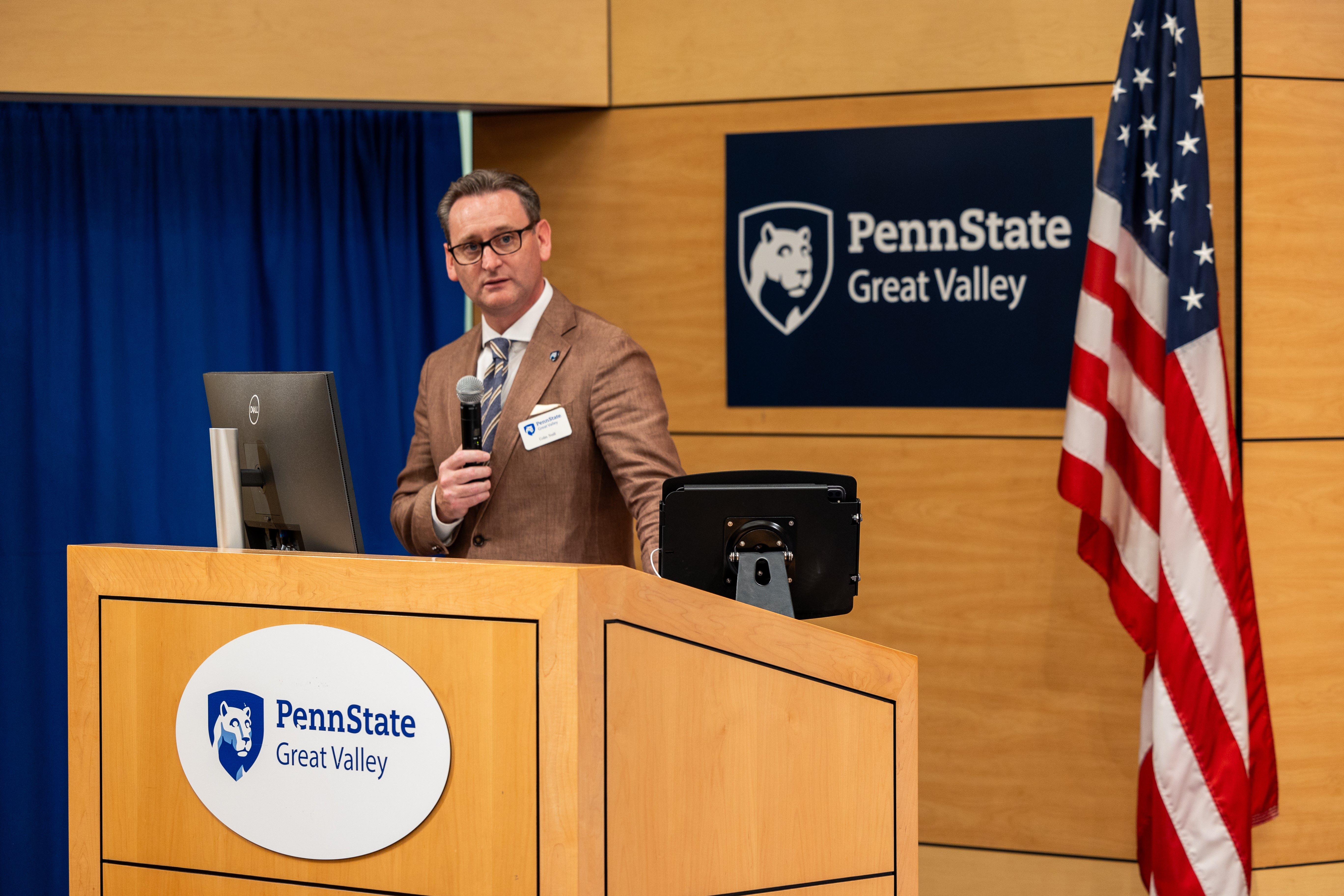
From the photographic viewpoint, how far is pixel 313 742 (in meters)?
1.45

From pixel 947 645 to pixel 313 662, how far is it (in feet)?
7.23

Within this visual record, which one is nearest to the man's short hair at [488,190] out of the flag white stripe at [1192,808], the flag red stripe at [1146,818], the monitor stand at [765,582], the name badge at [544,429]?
the name badge at [544,429]

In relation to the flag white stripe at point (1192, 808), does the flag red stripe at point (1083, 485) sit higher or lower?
higher

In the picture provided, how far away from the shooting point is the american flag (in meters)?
2.68

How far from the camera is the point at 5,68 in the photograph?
3.05 m

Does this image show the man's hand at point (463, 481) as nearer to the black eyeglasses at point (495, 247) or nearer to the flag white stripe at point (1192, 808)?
the black eyeglasses at point (495, 247)

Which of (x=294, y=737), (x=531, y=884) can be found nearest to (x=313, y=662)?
(x=294, y=737)

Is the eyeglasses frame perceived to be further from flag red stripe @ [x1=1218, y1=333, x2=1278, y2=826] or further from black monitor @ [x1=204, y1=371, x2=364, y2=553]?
flag red stripe @ [x1=1218, y1=333, x2=1278, y2=826]

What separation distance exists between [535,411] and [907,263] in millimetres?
1424

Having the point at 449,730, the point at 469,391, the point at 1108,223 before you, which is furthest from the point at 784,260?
the point at 449,730

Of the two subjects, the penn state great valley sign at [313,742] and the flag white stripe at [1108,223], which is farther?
the flag white stripe at [1108,223]

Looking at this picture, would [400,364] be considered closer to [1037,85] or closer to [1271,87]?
[1037,85]

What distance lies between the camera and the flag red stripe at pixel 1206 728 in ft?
8.77

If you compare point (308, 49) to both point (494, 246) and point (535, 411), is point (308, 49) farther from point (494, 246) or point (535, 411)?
point (535, 411)
